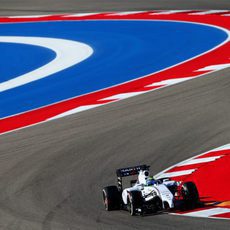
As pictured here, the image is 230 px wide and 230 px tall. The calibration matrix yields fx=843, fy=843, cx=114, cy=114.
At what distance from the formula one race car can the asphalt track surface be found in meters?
0.21

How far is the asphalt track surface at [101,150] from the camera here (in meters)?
11.4

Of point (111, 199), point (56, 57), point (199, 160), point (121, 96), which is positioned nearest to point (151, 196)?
point (111, 199)

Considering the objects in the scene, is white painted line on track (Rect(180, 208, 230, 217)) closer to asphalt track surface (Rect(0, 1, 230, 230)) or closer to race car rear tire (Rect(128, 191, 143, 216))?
asphalt track surface (Rect(0, 1, 230, 230))

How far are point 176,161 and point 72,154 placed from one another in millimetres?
2065

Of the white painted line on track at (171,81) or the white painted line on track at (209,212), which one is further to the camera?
the white painted line on track at (171,81)

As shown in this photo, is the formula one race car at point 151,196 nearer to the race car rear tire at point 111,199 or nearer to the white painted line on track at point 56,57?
the race car rear tire at point 111,199

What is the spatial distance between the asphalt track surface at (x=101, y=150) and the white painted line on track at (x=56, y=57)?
463cm

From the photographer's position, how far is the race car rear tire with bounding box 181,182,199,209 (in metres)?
11.4

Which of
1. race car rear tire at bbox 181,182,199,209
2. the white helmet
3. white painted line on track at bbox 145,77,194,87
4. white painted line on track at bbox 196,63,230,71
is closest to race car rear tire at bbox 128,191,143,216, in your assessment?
the white helmet

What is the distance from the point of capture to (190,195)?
11.4 m

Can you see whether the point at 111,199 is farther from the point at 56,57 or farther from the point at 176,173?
the point at 56,57

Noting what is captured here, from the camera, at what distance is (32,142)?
54.4 feet

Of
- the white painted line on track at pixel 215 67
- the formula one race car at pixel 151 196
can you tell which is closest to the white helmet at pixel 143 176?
the formula one race car at pixel 151 196

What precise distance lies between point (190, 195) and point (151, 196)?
22.2 inches
